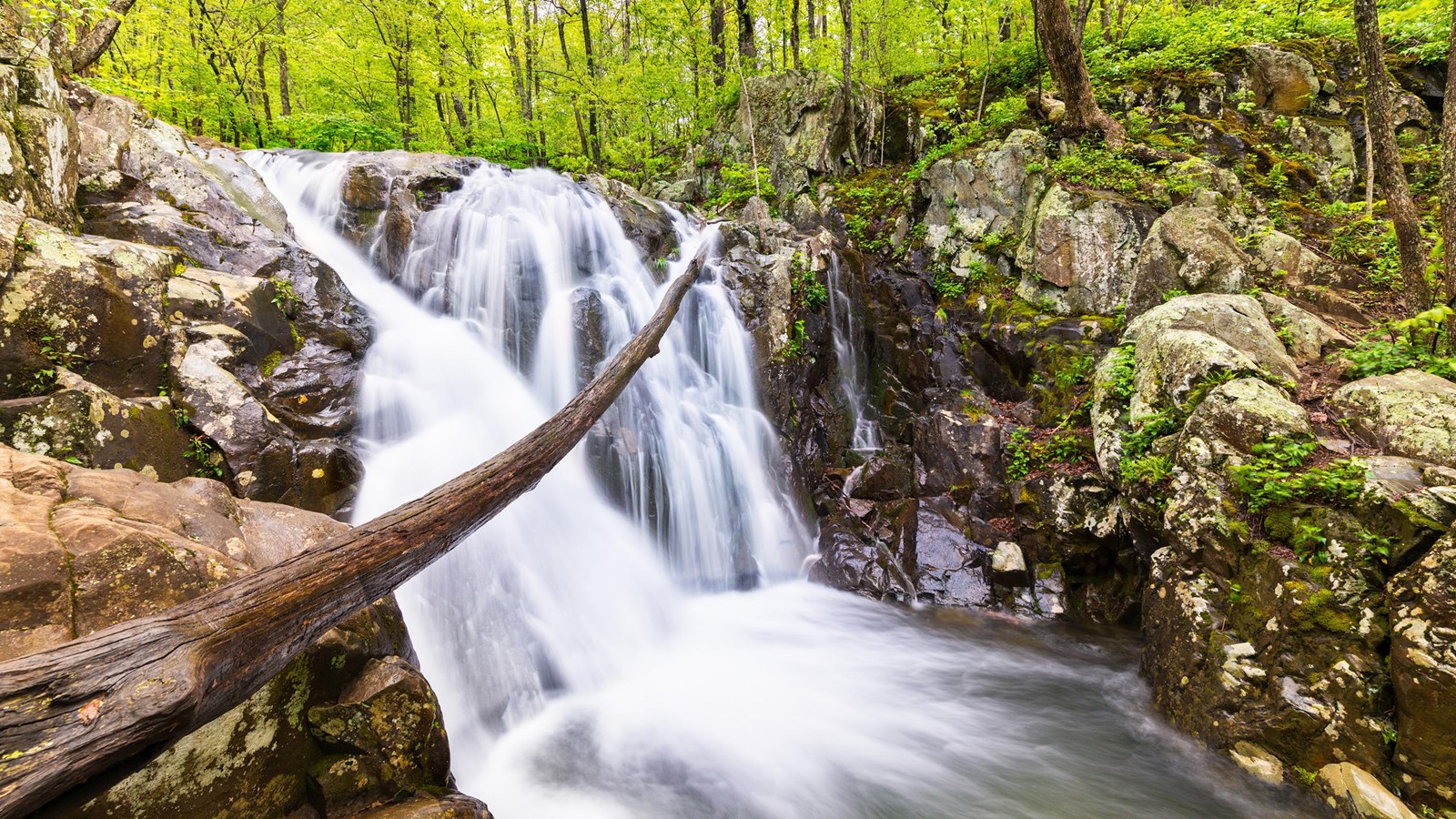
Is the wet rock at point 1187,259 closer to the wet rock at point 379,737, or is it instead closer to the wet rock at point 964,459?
the wet rock at point 964,459

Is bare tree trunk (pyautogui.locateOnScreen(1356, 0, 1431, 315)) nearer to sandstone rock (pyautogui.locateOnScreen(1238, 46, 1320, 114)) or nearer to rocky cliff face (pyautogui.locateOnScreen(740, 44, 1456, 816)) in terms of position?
rocky cliff face (pyautogui.locateOnScreen(740, 44, 1456, 816))

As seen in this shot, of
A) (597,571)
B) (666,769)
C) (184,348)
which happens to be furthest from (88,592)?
(597,571)

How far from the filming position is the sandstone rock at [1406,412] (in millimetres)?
4031

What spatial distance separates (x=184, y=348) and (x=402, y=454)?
1.88 m

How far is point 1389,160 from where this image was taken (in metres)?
5.27

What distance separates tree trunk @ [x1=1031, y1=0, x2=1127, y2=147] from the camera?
8.84m

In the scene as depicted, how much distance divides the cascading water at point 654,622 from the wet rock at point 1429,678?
820 mm

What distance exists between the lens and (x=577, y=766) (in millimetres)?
4281

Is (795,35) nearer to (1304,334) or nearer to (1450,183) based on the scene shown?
(1304,334)

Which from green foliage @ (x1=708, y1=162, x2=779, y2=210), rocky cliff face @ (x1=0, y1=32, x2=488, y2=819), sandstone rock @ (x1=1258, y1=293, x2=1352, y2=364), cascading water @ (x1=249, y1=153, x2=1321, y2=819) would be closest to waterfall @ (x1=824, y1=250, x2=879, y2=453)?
cascading water @ (x1=249, y1=153, x2=1321, y2=819)

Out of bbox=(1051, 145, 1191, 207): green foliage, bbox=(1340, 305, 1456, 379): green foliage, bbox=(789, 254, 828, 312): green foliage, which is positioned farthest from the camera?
bbox=(789, 254, 828, 312): green foliage

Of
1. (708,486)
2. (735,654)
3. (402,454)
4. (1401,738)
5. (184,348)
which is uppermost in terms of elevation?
(184,348)

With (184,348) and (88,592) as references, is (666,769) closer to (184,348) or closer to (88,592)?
(88,592)

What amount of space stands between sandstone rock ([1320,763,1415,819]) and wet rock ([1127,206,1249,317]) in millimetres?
5399
